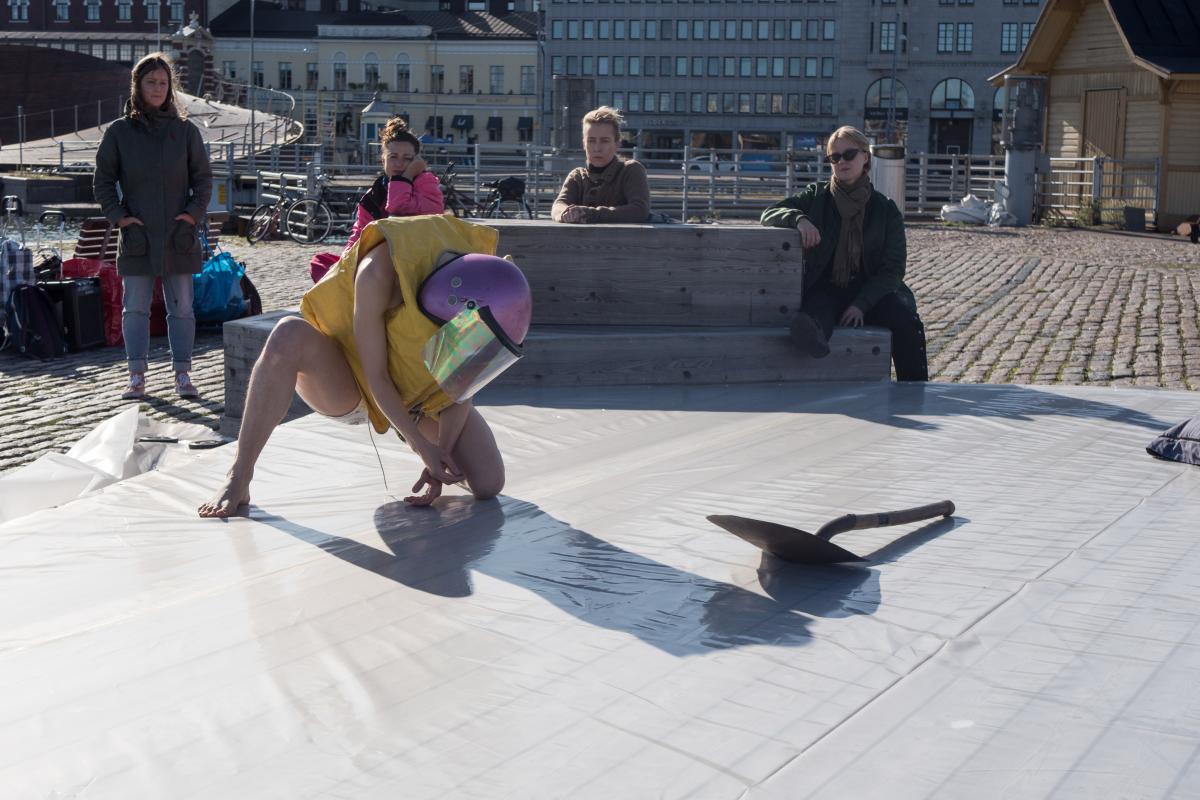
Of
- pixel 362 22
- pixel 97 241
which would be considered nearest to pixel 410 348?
pixel 97 241

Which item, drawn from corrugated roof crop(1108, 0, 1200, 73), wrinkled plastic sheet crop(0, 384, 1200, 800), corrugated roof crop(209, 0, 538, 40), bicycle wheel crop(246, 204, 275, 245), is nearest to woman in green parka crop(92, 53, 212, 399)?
wrinkled plastic sheet crop(0, 384, 1200, 800)

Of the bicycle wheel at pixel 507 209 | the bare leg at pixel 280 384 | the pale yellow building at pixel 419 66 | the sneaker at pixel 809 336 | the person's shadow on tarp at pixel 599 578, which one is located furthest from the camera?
the pale yellow building at pixel 419 66

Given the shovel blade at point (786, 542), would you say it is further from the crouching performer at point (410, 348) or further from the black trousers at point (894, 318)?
the black trousers at point (894, 318)

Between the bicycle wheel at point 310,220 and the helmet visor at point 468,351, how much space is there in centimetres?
1796

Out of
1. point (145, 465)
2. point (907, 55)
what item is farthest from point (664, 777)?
point (907, 55)

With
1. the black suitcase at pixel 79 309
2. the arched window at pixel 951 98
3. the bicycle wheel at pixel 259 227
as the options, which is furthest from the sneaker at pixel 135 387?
the arched window at pixel 951 98

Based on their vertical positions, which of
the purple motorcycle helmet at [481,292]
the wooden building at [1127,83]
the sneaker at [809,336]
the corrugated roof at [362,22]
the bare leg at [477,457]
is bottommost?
the bare leg at [477,457]

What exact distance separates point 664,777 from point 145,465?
388cm

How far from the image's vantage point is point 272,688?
2.67 meters

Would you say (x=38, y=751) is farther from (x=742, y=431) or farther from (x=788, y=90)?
(x=788, y=90)

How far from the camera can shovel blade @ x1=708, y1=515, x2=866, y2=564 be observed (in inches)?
132

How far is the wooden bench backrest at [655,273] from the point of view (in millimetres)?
6844

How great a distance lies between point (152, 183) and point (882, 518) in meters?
4.93

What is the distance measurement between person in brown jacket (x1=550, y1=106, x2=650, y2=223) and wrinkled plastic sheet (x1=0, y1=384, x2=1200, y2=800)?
103 inches
